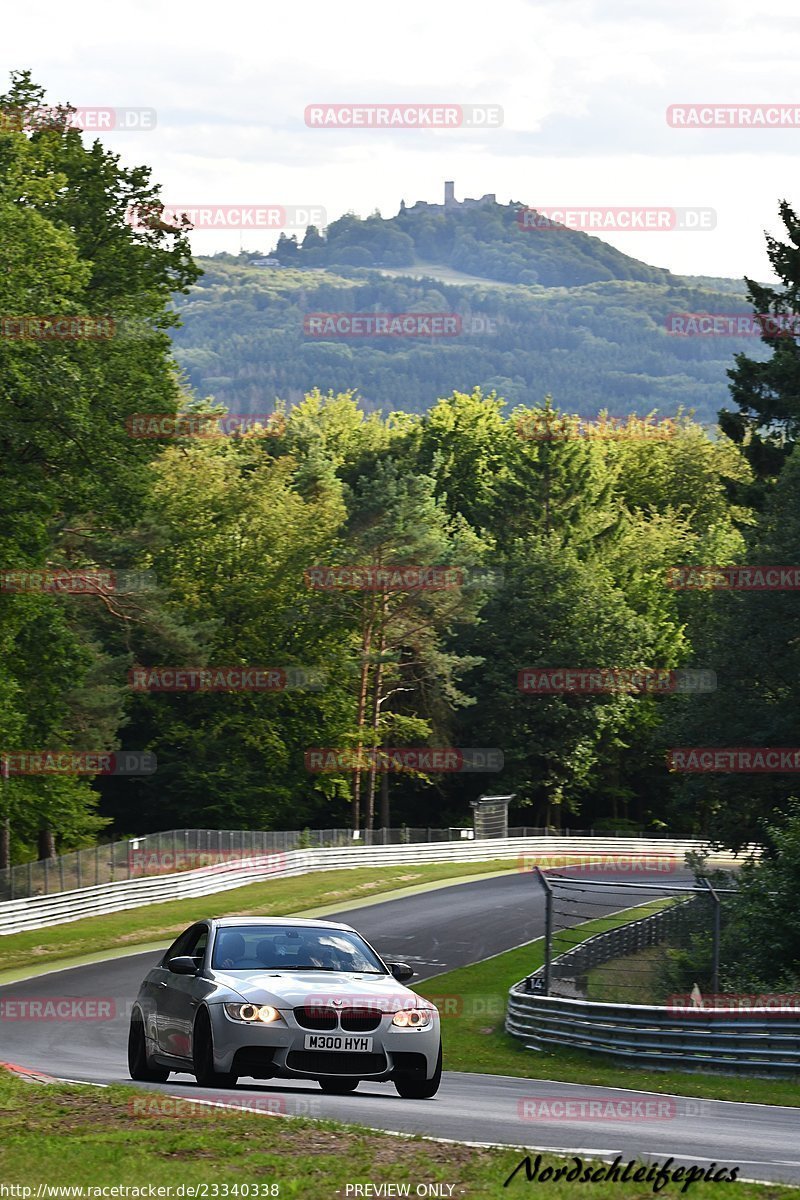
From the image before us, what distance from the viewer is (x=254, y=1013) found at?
42.3 ft

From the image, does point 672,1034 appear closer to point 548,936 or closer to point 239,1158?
point 548,936

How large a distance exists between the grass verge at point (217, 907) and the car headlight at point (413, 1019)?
26.2 metres

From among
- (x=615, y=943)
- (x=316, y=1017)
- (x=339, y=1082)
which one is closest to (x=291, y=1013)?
(x=316, y=1017)

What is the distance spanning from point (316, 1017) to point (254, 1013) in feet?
1.55

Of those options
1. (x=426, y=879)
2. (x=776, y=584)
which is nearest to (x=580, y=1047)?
(x=776, y=584)

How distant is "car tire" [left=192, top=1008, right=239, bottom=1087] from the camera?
13047 millimetres

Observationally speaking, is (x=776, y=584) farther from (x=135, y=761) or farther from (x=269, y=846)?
(x=135, y=761)

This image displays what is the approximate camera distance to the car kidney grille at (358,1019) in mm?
12922

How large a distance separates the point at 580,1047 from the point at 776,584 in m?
21.2

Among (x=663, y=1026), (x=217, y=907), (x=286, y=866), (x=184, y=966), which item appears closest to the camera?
(x=184, y=966)

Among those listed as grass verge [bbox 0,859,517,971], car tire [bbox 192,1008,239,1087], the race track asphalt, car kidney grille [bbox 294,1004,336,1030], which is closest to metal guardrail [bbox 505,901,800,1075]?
the race track asphalt

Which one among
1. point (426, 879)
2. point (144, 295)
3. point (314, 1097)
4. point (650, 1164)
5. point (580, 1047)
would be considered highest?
point (144, 295)

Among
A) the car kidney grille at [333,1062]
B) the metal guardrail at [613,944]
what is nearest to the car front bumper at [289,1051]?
the car kidney grille at [333,1062]

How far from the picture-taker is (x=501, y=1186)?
9.47m
